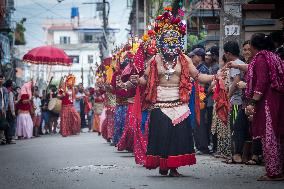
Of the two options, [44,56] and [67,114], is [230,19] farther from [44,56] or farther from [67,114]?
[44,56]

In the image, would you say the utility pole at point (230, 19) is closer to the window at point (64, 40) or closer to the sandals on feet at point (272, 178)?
the sandals on feet at point (272, 178)

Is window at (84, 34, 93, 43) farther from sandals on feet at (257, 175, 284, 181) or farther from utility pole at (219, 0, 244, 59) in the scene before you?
sandals on feet at (257, 175, 284, 181)

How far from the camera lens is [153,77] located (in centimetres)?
1012

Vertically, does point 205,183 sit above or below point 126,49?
below

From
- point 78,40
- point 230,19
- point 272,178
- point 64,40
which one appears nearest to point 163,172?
point 272,178

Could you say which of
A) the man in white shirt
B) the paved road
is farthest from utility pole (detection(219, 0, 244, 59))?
the man in white shirt

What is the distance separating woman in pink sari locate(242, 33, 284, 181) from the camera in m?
9.12

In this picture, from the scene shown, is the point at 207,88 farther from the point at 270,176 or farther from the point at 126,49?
the point at 270,176

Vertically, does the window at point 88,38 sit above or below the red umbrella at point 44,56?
above

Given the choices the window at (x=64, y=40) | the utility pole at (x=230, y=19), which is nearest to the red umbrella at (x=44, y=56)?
the utility pole at (x=230, y=19)

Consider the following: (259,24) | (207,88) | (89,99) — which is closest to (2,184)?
Answer: (207,88)

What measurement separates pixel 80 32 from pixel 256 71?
306 ft

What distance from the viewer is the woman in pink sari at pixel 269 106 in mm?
9125

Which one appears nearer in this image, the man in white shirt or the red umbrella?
the man in white shirt
